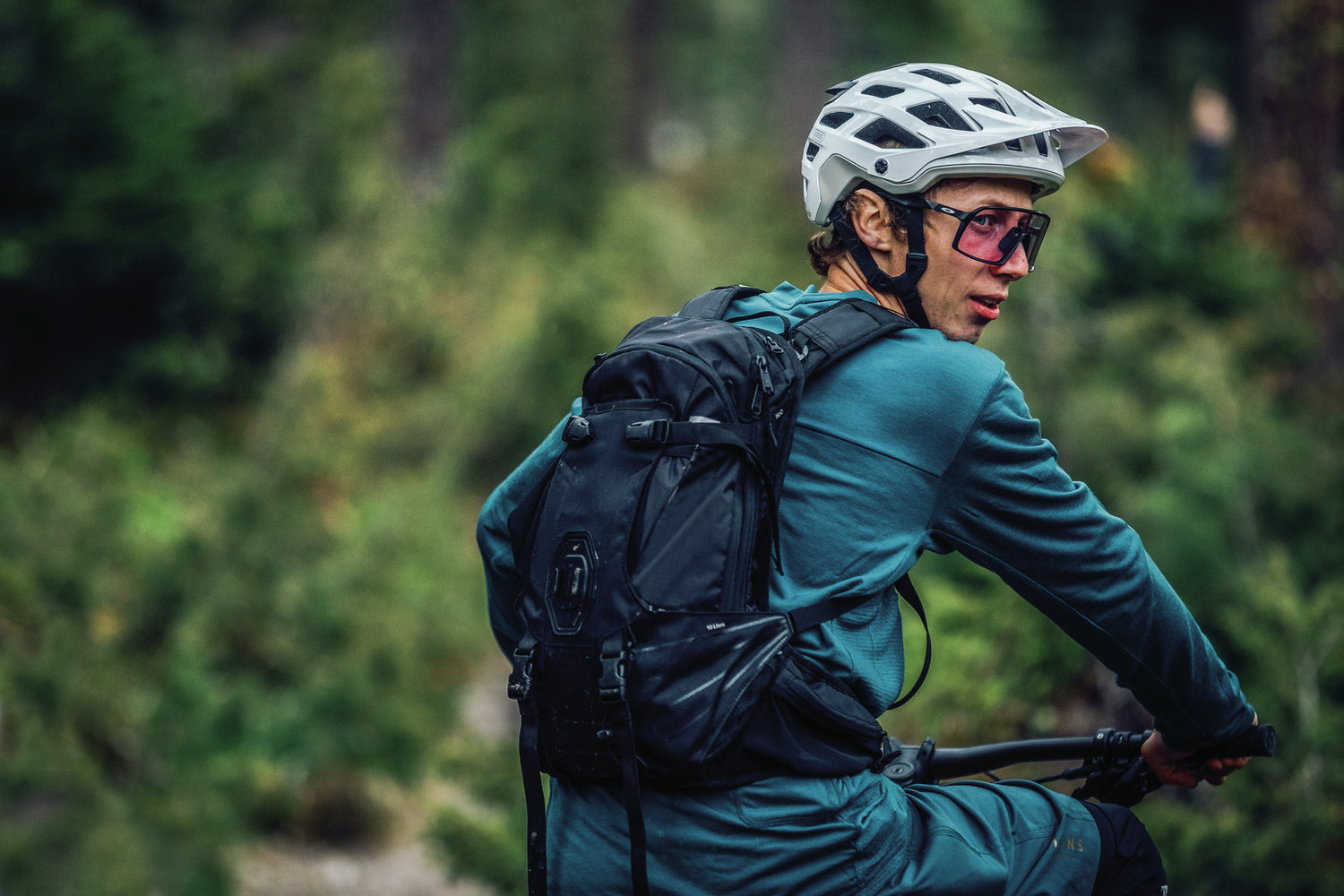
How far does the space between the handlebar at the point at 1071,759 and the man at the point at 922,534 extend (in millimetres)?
105

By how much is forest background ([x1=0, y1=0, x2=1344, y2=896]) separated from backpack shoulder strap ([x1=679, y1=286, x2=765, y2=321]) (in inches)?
94.4

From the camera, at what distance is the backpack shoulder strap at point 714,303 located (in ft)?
7.71

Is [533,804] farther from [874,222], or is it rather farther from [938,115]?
[938,115]

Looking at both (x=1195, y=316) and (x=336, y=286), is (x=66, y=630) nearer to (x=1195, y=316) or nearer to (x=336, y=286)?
(x=336, y=286)

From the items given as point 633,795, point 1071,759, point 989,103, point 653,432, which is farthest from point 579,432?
point 1071,759

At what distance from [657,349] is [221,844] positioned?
424 centimetres

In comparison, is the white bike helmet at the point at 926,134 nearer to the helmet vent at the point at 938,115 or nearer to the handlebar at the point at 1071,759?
the helmet vent at the point at 938,115

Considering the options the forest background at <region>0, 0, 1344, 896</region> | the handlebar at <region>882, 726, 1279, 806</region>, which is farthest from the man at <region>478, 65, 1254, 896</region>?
the forest background at <region>0, 0, 1344, 896</region>

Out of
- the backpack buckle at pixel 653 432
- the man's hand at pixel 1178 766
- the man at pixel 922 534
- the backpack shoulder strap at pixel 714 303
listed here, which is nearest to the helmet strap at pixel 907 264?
the man at pixel 922 534

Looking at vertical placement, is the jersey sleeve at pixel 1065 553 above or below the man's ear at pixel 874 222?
below

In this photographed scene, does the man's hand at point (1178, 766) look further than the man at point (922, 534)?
Yes

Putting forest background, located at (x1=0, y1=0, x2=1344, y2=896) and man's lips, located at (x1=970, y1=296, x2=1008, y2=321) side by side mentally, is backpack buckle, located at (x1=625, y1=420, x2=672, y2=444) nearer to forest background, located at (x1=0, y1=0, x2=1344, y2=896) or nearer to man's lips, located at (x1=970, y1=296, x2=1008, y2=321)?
man's lips, located at (x1=970, y1=296, x2=1008, y2=321)

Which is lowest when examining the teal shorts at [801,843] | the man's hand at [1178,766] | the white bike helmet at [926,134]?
the man's hand at [1178,766]

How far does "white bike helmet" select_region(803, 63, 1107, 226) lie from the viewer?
242 centimetres
